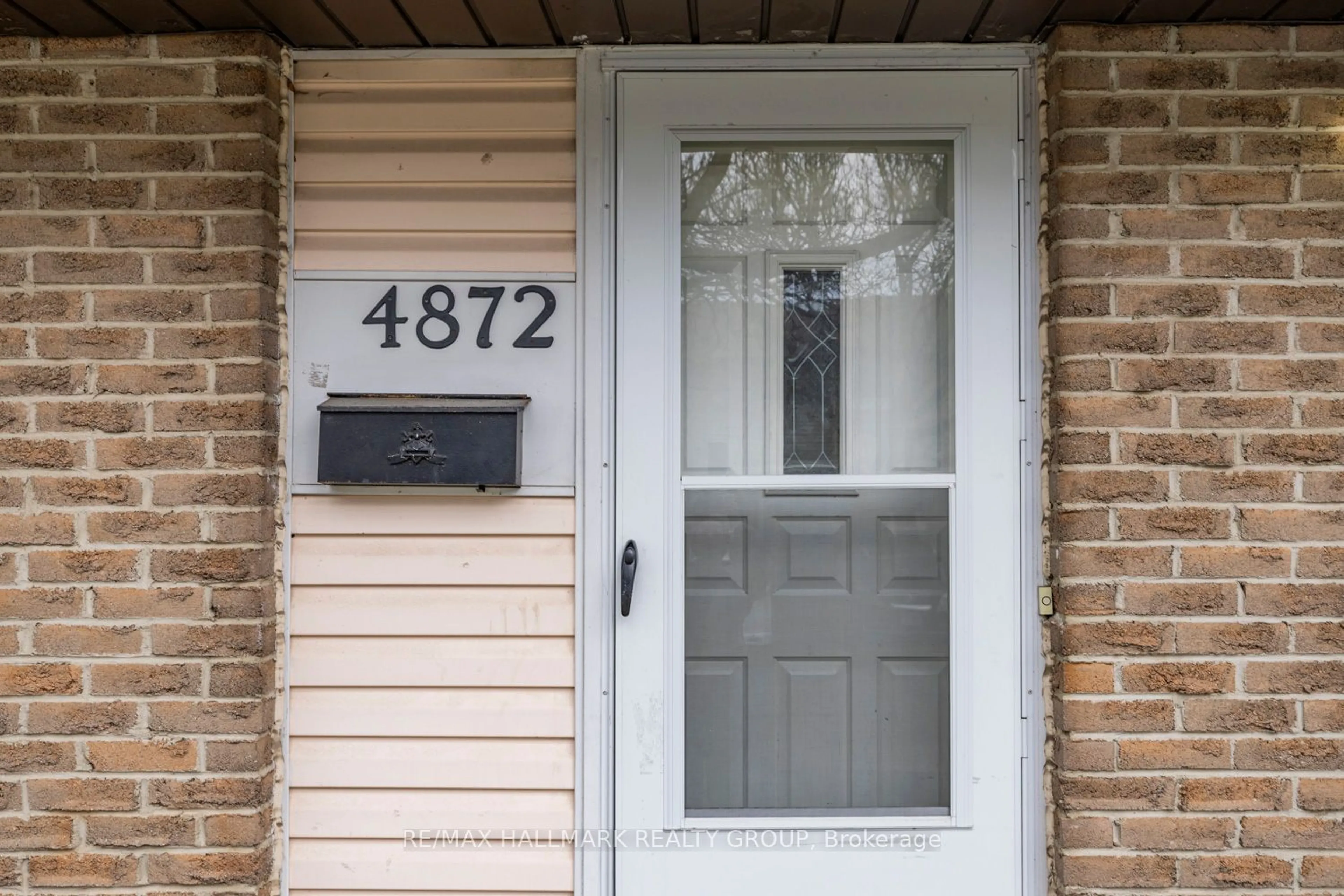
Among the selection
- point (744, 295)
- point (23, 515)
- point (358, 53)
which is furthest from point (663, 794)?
point (358, 53)

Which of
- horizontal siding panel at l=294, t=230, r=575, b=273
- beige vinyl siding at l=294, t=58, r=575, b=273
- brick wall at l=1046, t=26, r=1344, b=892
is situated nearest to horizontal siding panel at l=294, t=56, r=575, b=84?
beige vinyl siding at l=294, t=58, r=575, b=273

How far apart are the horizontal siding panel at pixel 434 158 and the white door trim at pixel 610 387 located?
0.08 meters

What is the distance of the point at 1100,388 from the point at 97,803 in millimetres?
2381

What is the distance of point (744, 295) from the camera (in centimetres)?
206

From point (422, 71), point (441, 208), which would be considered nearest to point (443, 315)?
point (441, 208)

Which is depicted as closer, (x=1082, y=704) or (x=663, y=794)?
(x=1082, y=704)

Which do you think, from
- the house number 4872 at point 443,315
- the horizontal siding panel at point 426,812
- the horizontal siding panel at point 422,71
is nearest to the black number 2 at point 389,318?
the house number 4872 at point 443,315

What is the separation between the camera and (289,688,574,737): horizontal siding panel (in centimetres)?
201

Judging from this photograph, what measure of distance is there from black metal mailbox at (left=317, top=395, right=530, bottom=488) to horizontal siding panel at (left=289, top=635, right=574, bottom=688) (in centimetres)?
38

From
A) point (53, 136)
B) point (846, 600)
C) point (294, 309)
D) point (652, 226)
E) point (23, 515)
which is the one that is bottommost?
point (846, 600)

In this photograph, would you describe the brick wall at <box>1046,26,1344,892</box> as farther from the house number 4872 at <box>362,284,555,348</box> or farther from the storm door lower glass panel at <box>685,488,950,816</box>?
the house number 4872 at <box>362,284,555,348</box>

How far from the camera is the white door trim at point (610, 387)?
6.54 feet

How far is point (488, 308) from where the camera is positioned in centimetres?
202

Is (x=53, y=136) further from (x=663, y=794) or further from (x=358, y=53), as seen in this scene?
(x=663, y=794)
